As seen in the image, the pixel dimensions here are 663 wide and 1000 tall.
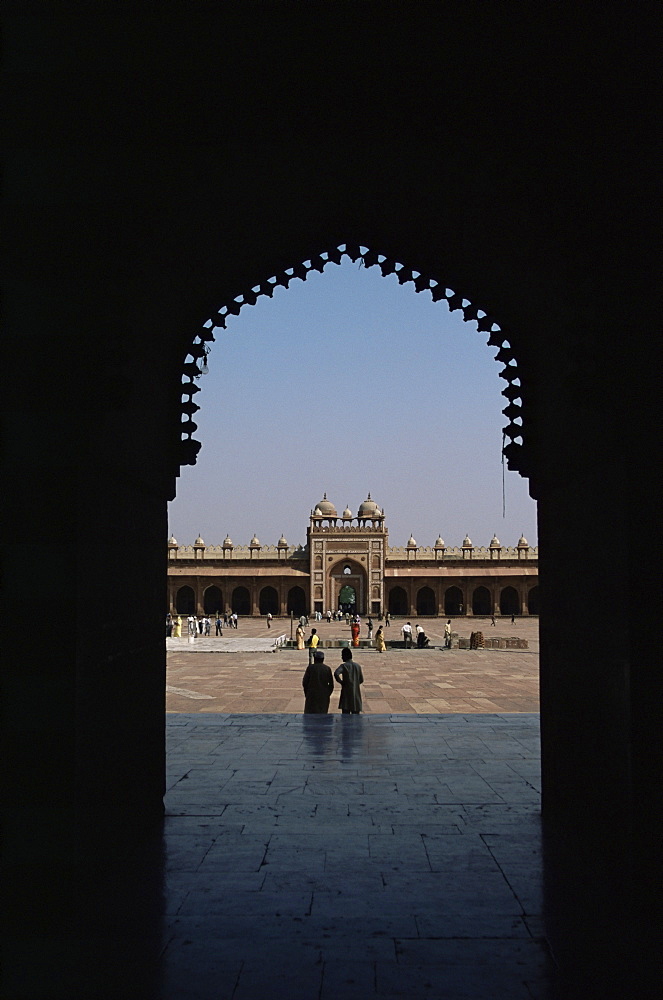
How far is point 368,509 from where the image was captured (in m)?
50.6

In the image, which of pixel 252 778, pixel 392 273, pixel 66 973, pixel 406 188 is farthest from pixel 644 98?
pixel 252 778

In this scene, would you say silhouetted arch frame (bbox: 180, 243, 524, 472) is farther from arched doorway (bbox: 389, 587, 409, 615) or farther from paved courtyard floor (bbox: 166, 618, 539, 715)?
arched doorway (bbox: 389, 587, 409, 615)

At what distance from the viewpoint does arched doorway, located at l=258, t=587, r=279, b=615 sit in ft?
169

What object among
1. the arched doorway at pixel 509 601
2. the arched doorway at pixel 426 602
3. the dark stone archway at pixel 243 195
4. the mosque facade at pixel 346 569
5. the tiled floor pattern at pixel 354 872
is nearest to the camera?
the tiled floor pattern at pixel 354 872

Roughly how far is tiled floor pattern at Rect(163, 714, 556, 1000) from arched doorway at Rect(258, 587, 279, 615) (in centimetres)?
4531

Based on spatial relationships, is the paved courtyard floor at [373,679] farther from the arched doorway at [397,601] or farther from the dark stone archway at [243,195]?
the arched doorway at [397,601]

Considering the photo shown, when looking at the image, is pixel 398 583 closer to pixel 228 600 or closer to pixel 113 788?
pixel 228 600

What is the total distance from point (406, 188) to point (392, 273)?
0.79 metres

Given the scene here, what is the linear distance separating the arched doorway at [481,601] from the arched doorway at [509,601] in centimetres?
96

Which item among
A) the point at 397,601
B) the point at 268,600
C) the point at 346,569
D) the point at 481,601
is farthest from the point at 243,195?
the point at 481,601

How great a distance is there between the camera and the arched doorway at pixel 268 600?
51594 millimetres

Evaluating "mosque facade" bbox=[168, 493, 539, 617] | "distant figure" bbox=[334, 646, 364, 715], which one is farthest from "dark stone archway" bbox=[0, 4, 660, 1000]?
"mosque facade" bbox=[168, 493, 539, 617]

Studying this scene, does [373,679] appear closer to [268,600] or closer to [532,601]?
[268,600]

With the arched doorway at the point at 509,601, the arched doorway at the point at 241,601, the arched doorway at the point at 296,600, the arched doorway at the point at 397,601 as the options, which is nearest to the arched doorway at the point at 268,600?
the arched doorway at the point at 241,601
